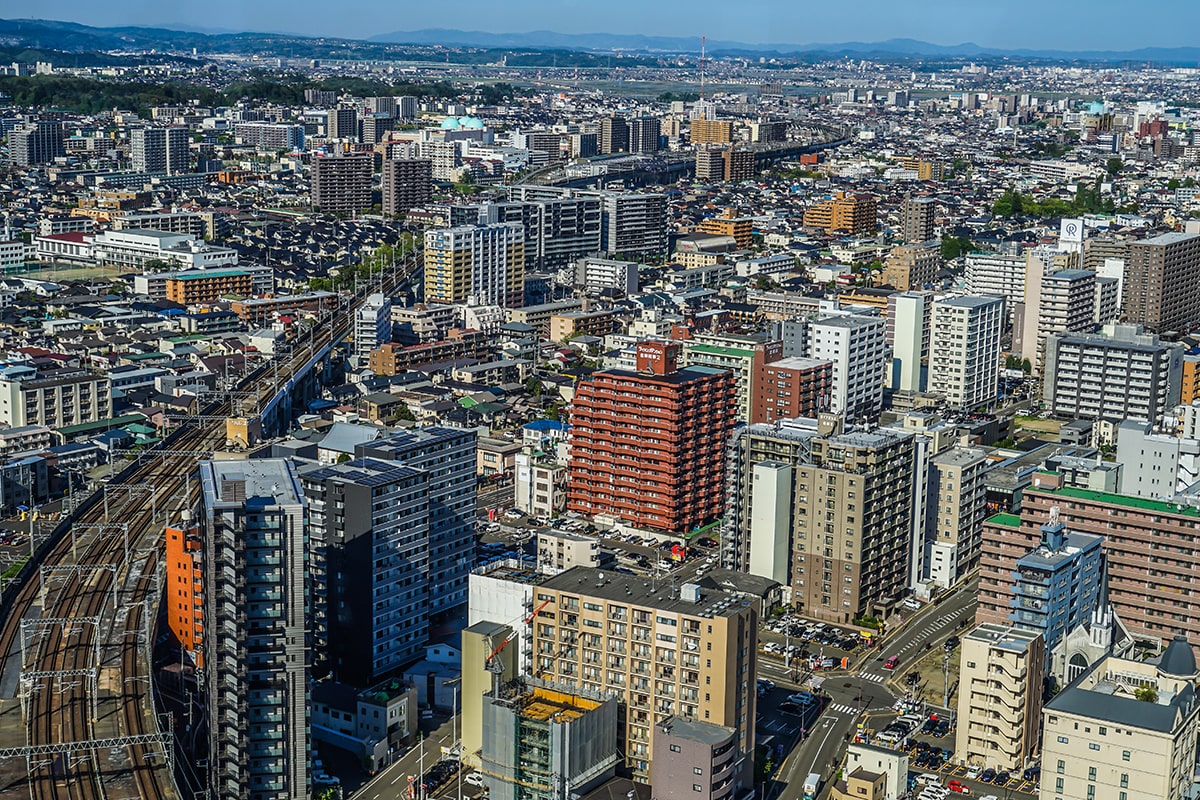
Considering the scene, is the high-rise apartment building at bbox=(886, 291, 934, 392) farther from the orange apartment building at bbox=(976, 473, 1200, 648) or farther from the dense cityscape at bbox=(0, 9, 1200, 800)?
the orange apartment building at bbox=(976, 473, 1200, 648)

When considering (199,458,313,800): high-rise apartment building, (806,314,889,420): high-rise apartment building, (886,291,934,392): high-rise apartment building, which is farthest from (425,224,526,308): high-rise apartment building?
(199,458,313,800): high-rise apartment building

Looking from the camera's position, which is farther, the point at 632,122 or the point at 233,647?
the point at 632,122

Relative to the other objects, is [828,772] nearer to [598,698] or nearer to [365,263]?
[598,698]

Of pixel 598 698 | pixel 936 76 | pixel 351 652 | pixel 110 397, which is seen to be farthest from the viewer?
pixel 936 76

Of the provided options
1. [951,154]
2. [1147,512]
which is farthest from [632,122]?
[1147,512]

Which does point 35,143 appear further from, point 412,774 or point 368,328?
point 412,774

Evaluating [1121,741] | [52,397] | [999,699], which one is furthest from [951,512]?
[52,397]
